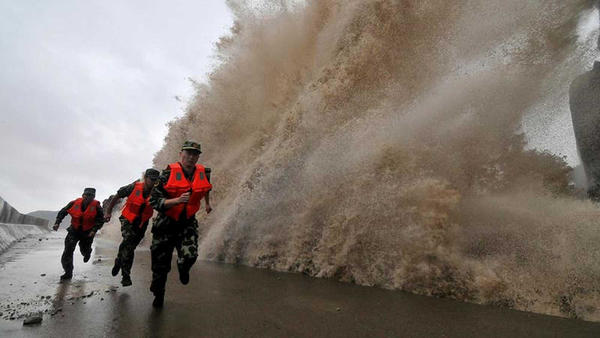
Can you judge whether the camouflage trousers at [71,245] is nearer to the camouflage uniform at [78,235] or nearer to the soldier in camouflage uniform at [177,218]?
the camouflage uniform at [78,235]

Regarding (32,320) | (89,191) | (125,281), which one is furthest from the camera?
(89,191)

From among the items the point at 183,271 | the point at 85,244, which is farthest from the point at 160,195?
the point at 85,244

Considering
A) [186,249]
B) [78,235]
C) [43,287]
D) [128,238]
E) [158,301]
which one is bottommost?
[158,301]

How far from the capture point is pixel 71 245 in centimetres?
645

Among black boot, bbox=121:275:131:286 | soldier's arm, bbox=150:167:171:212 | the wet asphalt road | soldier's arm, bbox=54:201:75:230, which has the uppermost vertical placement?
soldier's arm, bbox=54:201:75:230

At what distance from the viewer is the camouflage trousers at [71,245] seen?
6.17 m

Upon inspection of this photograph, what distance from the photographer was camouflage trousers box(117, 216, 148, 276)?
18.3 feet

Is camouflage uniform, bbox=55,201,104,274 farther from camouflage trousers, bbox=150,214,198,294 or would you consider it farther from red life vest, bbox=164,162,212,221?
red life vest, bbox=164,162,212,221

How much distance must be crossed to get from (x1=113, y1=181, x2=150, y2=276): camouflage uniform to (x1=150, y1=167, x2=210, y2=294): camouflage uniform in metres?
1.46

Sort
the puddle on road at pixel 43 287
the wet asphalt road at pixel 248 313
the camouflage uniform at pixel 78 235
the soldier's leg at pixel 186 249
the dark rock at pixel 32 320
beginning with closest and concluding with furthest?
the dark rock at pixel 32 320, the wet asphalt road at pixel 248 313, the puddle on road at pixel 43 287, the soldier's leg at pixel 186 249, the camouflage uniform at pixel 78 235

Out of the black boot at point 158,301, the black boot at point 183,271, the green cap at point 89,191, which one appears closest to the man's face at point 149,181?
the green cap at point 89,191

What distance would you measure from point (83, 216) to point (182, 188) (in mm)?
3528

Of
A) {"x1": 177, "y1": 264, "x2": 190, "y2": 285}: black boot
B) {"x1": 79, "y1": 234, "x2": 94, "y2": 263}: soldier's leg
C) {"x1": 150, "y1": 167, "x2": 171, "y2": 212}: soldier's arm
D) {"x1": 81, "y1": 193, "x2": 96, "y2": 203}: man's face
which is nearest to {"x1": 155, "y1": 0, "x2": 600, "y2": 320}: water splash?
{"x1": 177, "y1": 264, "x2": 190, "y2": 285}: black boot

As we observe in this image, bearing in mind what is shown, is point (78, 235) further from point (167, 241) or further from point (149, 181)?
point (167, 241)
